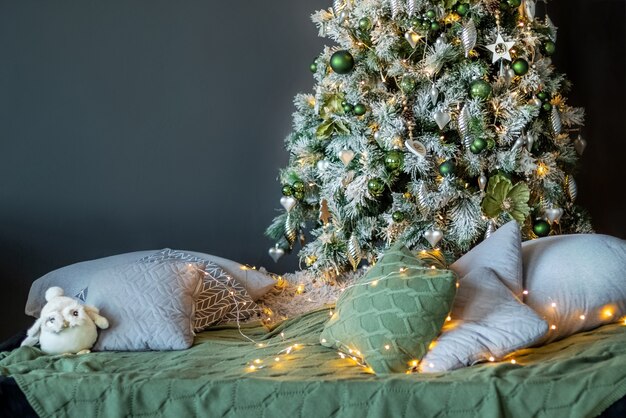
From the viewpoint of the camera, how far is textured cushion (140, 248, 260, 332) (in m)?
2.55

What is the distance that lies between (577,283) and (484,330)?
41 centimetres

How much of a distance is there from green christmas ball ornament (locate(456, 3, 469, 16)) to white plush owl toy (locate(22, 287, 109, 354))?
5.30 ft

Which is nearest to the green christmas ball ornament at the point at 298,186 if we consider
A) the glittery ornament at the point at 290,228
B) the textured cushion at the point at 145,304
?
the glittery ornament at the point at 290,228

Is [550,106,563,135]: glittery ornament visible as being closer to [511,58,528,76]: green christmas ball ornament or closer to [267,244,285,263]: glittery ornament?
[511,58,528,76]: green christmas ball ornament

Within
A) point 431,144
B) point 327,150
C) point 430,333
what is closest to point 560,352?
point 430,333

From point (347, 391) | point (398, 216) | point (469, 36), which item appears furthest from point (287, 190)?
point (347, 391)

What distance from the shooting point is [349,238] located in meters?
2.88

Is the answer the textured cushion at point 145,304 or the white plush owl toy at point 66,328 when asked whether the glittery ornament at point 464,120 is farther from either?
the white plush owl toy at point 66,328

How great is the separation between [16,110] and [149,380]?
1.78m

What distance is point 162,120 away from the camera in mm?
3262

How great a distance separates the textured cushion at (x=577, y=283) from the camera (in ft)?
7.08

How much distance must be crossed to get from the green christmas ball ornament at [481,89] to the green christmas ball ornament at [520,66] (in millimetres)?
125

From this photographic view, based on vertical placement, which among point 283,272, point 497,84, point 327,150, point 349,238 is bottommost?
point 283,272

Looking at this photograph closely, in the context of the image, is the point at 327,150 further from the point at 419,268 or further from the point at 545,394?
the point at 545,394
